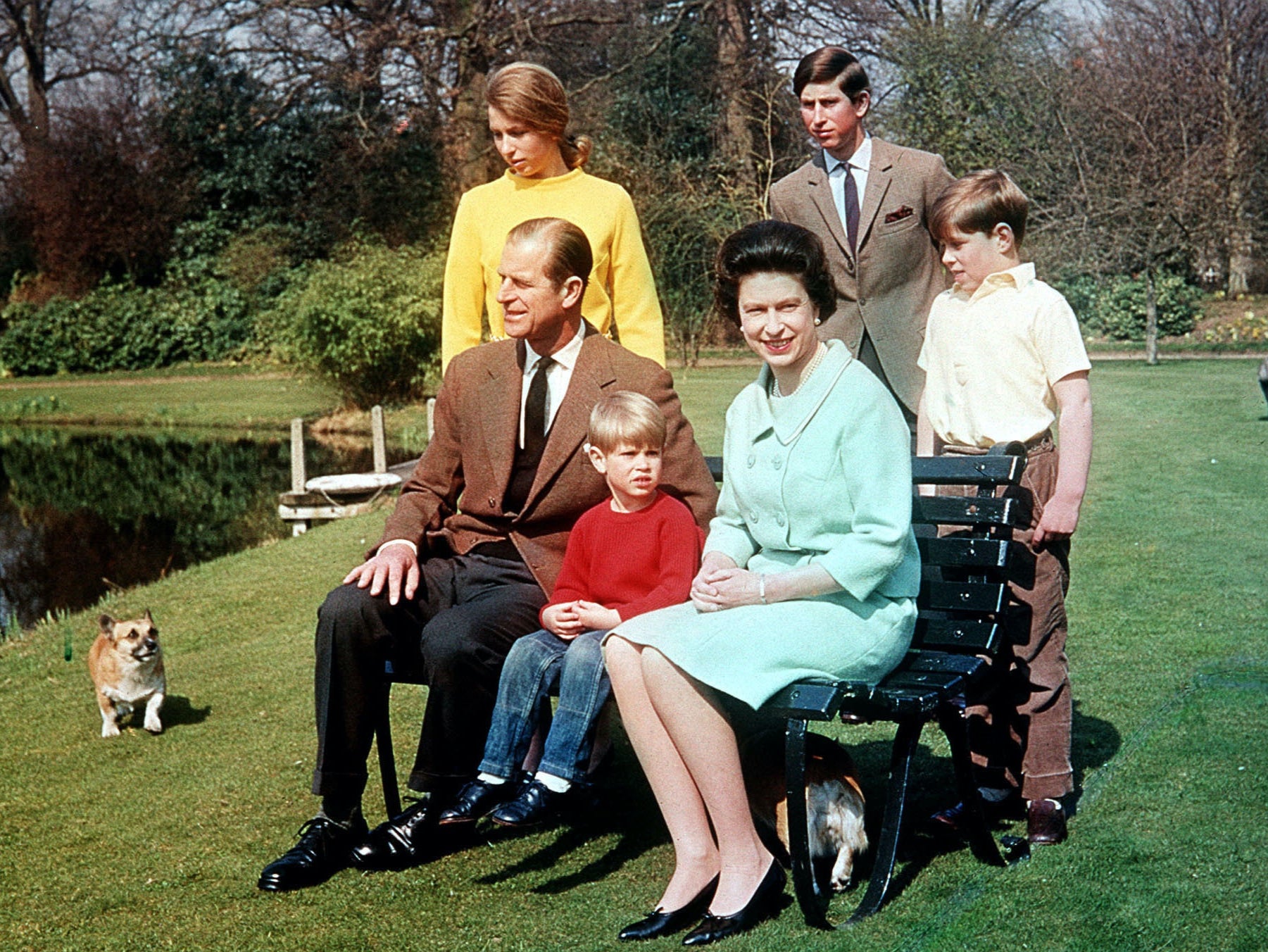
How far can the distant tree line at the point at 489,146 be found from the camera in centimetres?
2256

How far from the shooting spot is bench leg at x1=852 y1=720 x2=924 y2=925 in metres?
3.18

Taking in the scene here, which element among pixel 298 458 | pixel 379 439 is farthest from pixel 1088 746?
pixel 379 439

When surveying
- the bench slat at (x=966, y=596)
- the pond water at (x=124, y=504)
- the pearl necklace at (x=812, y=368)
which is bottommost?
the pond water at (x=124, y=504)

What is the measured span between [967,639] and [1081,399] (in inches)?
27.0

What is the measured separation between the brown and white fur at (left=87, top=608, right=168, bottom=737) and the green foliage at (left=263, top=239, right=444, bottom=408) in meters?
14.3

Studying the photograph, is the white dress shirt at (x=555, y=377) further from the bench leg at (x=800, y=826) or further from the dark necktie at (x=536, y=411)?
the bench leg at (x=800, y=826)

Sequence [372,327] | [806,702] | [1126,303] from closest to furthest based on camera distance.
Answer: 1. [806,702]
2. [372,327]
3. [1126,303]

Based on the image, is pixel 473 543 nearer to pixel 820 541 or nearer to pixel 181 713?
pixel 820 541

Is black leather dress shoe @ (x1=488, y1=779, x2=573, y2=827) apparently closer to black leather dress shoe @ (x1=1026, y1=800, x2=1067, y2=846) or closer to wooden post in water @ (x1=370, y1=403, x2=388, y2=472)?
black leather dress shoe @ (x1=1026, y1=800, x2=1067, y2=846)

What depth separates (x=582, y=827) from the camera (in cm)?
405

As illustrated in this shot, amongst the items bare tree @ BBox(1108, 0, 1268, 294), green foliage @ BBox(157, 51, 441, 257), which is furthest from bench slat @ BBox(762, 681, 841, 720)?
green foliage @ BBox(157, 51, 441, 257)

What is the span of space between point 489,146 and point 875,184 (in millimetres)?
18759

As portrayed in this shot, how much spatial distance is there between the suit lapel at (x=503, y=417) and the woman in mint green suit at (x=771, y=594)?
0.75m

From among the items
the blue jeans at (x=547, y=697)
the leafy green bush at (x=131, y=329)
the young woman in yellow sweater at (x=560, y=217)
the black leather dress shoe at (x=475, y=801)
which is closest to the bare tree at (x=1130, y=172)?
the leafy green bush at (x=131, y=329)
